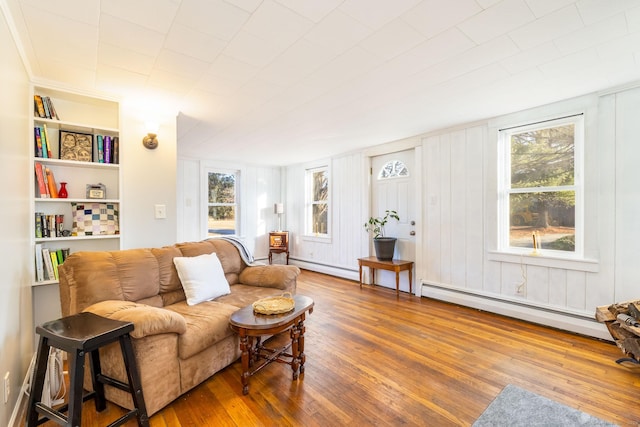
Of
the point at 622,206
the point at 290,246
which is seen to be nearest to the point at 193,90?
the point at 622,206

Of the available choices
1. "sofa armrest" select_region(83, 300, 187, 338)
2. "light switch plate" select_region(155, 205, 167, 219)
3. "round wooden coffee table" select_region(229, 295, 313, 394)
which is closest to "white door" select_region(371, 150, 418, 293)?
"round wooden coffee table" select_region(229, 295, 313, 394)

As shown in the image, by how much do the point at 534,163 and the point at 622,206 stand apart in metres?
0.87

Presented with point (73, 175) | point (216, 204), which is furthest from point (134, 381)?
point (216, 204)

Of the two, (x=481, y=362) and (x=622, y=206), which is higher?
(x=622, y=206)

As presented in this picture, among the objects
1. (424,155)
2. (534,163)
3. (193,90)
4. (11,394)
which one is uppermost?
(193,90)

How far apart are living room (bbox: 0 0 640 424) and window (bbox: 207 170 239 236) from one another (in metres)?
1.07

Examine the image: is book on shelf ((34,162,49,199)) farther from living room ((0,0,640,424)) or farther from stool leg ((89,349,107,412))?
stool leg ((89,349,107,412))

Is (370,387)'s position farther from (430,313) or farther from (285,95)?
(285,95)

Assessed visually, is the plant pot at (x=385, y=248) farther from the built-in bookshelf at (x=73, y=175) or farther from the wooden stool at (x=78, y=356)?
the wooden stool at (x=78, y=356)

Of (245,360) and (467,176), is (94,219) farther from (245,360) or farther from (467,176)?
(467,176)

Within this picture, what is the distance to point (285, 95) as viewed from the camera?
270 cm

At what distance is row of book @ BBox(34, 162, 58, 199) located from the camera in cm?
228

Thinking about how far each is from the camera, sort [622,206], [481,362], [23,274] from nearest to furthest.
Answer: [23,274], [481,362], [622,206]

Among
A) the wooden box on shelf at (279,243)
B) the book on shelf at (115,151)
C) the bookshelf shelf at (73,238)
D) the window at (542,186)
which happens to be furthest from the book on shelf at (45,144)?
the window at (542,186)
